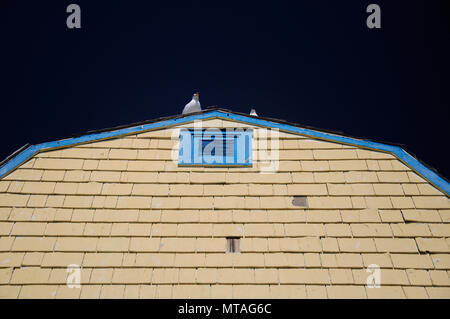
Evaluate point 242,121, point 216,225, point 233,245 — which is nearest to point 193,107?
point 242,121

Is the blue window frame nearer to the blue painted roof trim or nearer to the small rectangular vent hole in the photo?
the blue painted roof trim

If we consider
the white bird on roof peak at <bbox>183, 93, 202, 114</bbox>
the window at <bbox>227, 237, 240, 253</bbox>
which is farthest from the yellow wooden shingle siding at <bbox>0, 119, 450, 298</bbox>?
the white bird on roof peak at <bbox>183, 93, 202, 114</bbox>

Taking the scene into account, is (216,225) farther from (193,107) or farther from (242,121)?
(193,107)

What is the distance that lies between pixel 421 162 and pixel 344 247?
2077mm

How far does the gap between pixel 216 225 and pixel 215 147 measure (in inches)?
57.7

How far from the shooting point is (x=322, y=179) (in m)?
5.69

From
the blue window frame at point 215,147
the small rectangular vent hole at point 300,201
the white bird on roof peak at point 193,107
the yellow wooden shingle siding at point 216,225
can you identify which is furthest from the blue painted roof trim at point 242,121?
the white bird on roof peak at point 193,107

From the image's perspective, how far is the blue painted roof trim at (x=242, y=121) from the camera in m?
5.67

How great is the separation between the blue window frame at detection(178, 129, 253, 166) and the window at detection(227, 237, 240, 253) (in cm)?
132

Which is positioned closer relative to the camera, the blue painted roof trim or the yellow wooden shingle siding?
the yellow wooden shingle siding

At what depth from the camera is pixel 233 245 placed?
198 inches

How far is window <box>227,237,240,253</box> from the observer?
16.3 feet

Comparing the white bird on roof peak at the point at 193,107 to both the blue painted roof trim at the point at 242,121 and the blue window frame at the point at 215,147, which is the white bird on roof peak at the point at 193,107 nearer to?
the blue painted roof trim at the point at 242,121
